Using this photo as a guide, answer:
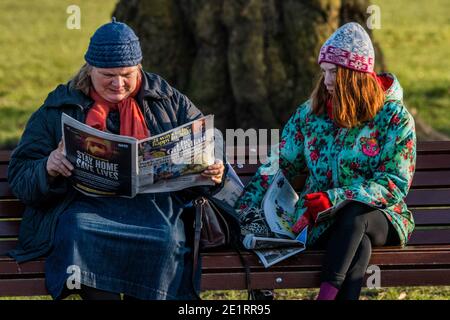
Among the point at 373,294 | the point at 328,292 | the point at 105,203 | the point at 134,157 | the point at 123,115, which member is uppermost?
the point at 123,115

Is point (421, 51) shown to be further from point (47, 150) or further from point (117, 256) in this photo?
point (117, 256)

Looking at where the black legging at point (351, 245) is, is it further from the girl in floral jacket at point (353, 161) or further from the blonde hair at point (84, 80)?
the blonde hair at point (84, 80)

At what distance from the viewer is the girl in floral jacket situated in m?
4.31

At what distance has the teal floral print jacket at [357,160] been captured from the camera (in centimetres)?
445

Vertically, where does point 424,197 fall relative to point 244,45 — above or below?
below

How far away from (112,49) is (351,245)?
4.30ft

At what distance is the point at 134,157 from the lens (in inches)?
166

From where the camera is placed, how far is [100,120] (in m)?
4.53

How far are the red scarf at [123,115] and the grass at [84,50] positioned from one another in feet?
4.40

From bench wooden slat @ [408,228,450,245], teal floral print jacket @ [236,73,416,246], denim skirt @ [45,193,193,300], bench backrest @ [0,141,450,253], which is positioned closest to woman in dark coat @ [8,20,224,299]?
denim skirt @ [45,193,193,300]

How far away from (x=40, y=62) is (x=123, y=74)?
9205mm

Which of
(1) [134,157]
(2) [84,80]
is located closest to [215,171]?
(1) [134,157]
